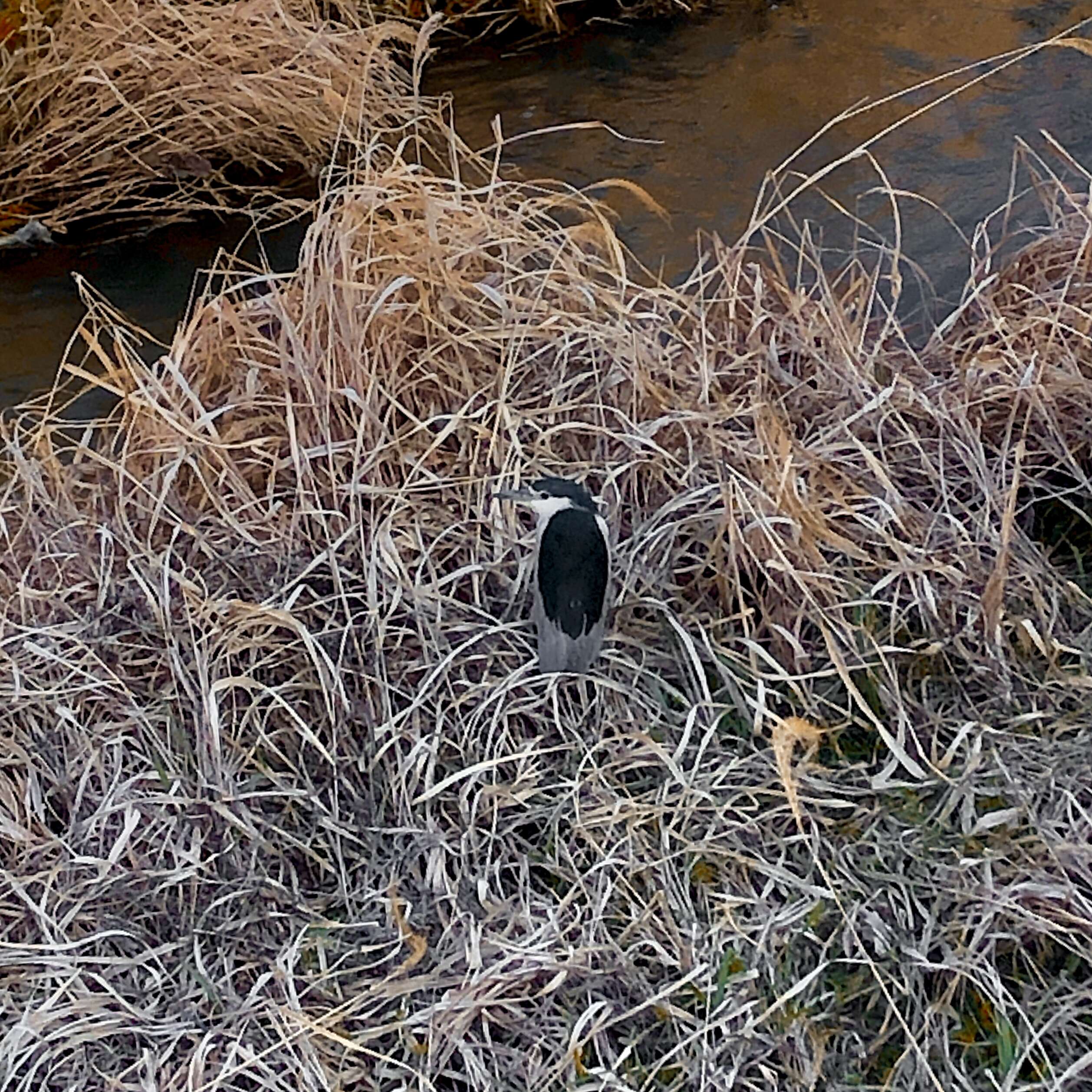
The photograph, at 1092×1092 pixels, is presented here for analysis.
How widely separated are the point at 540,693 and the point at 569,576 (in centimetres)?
22

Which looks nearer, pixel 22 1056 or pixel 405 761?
pixel 22 1056

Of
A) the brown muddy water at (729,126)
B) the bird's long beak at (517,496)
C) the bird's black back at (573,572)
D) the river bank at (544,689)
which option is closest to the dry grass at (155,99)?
the brown muddy water at (729,126)

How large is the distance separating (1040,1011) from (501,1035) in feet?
2.33

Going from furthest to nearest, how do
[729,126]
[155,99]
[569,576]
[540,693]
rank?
1. [729,126]
2. [155,99]
3. [540,693]
4. [569,576]

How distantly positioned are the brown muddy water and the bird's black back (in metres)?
1.48

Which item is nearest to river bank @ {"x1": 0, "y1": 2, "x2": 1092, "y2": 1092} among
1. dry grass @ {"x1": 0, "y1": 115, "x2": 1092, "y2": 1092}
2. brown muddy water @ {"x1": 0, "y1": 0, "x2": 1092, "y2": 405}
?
dry grass @ {"x1": 0, "y1": 115, "x2": 1092, "y2": 1092}

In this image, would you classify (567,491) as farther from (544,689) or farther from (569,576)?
(544,689)

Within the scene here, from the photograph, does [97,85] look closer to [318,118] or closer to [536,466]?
[318,118]

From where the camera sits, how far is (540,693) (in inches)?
94.5

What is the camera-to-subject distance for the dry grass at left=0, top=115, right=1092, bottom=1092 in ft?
6.69

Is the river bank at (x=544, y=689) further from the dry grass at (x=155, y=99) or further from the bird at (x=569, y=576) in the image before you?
the dry grass at (x=155, y=99)

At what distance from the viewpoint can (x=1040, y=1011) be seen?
2025mm

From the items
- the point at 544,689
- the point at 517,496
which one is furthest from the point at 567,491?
the point at 544,689

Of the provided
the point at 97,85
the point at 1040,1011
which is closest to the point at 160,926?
the point at 1040,1011
